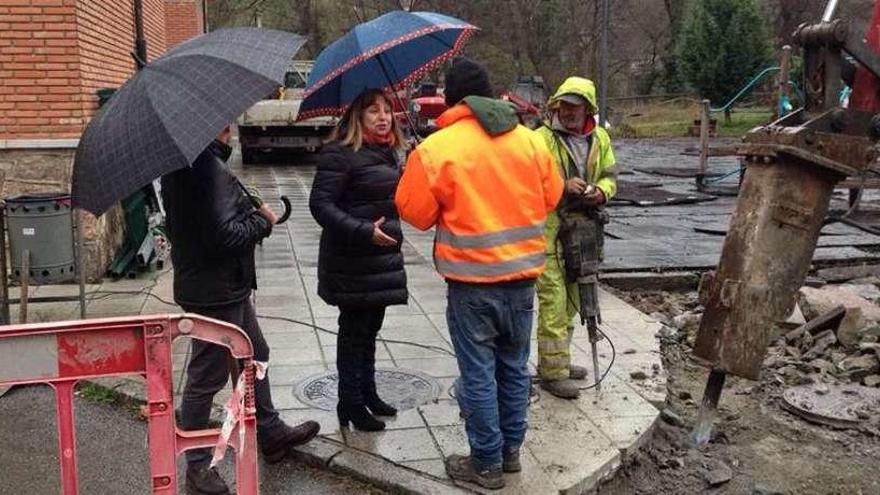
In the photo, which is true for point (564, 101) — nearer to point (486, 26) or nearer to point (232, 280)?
point (232, 280)

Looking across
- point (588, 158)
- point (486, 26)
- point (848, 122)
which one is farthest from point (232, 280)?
point (486, 26)

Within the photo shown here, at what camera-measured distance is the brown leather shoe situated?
14.0 ft

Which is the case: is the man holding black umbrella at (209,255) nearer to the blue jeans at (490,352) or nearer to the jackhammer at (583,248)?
the blue jeans at (490,352)

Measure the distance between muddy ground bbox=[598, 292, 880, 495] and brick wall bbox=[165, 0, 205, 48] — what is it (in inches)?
732

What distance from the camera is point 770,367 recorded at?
5941 millimetres

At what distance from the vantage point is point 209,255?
3.75 m

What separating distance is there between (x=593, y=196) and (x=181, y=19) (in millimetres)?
19036

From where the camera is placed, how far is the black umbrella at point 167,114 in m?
3.13

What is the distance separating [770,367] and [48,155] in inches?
252

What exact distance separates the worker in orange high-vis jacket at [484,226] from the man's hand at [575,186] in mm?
844

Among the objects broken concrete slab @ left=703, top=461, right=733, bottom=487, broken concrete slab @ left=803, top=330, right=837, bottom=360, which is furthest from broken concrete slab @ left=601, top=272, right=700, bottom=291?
broken concrete slab @ left=703, top=461, right=733, bottom=487

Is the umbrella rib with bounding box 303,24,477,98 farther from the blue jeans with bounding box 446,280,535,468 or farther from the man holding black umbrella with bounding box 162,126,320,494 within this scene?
the blue jeans with bounding box 446,280,535,468

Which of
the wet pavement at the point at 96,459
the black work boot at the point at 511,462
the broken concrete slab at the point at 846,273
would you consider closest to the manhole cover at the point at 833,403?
the black work boot at the point at 511,462

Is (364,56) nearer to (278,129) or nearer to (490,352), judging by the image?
(490,352)
